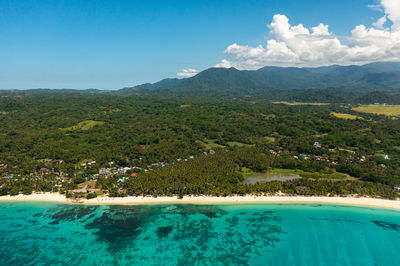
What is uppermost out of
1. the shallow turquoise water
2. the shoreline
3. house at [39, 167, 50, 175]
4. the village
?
house at [39, 167, 50, 175]

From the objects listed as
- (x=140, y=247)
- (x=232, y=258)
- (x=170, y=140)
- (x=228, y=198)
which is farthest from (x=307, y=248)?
(x=170, y=140)

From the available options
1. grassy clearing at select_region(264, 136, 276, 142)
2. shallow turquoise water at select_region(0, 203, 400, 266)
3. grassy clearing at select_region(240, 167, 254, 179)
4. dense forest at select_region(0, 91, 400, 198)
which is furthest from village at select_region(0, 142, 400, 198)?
grassy clearing at select_region(264, 136, 276, 142)

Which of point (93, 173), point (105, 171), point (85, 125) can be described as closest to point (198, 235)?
point (105, 171)

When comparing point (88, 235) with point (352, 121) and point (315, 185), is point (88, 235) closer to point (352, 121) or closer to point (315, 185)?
point (315, 185)

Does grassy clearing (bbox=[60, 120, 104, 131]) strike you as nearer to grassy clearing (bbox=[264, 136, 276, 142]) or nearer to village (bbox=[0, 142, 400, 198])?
village (bbox=[0, 142, 400, 198])

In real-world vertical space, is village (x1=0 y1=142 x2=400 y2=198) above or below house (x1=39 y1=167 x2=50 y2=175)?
below

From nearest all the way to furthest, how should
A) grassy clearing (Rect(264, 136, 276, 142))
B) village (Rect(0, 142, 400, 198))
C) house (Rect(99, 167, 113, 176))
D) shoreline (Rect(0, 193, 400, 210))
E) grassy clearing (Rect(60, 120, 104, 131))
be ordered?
shoreline (Rect(0, 193, 400, 210)) < village (Rect(0, 142, 400, 198)) < house (Rect(99, 167, 113, 176)) < grassy clearing (Rect(264, 136, 276, 142)) < grassy clearing (Rect(60, 120, 104, 131))

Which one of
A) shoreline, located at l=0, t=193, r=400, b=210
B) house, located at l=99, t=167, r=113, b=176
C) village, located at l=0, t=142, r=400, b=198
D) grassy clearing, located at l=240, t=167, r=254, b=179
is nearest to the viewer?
shoreline, located at l=0, t=193, r=400, b=210

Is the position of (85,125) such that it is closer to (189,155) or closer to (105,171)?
(105,171)
